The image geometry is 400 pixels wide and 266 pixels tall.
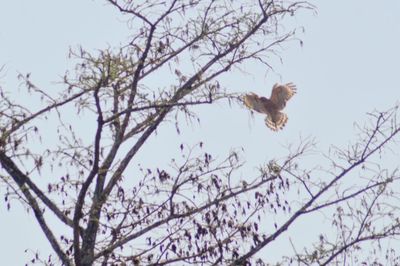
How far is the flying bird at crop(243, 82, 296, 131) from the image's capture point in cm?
838

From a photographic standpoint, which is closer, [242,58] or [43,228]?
[43,228]

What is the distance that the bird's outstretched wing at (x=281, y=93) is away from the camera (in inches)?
356

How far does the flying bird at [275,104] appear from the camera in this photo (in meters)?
8.38

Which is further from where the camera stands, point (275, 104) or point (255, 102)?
point (275, 104)

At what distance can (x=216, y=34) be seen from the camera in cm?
808

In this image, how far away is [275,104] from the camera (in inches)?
353

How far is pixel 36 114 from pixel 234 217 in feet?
5.17

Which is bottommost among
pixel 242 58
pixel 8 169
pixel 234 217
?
pixel 234 217

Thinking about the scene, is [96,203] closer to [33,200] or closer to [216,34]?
[33,200]

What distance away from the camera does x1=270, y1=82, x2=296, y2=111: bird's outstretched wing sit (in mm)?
9039

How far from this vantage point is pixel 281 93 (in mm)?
9070

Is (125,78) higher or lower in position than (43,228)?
higher

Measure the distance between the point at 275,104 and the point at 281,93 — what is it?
0.14m

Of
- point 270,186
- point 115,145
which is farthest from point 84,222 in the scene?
point 270,186
